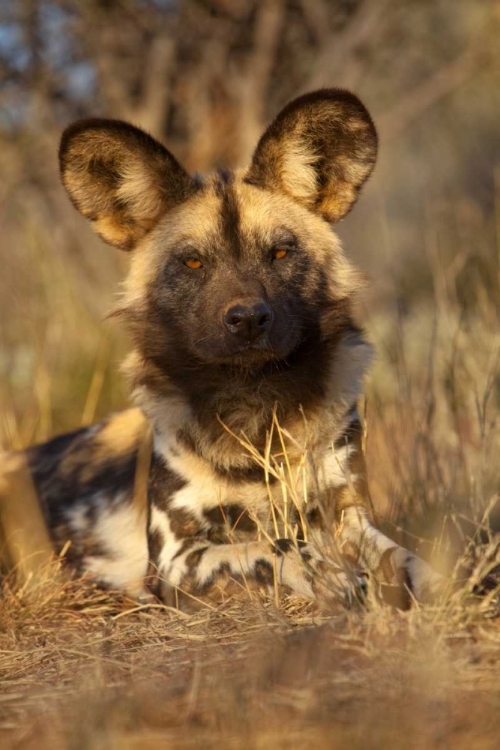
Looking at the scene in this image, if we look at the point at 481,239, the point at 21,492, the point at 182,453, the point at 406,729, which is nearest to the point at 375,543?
the point at 182,453

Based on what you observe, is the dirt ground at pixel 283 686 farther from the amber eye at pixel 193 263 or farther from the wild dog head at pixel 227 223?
the amber eye at pixel 193 263

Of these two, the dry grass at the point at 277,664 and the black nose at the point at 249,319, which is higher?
the black nose at the point at 249,319

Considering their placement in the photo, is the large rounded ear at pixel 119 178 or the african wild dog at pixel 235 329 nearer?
the african wild dog at pixel 235 329

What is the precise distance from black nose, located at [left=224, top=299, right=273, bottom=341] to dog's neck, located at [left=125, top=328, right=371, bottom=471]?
0.25 metres

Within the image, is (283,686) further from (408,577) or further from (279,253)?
(279,253)

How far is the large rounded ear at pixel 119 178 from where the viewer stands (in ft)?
10.6

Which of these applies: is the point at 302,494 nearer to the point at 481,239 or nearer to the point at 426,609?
the point at 426,609

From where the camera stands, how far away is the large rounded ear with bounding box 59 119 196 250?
127 inches

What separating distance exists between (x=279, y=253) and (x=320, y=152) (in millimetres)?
400

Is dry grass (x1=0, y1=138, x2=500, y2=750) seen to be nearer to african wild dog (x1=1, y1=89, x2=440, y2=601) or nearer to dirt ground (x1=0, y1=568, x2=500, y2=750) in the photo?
dirt ground (x1=0, y1=568, x2=500, y2=750)

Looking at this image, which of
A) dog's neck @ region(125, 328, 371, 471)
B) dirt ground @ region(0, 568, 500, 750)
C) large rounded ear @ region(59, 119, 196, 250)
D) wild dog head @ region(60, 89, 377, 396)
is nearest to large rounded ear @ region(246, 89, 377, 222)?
wild dog head @ region(60, 89, 377, 396)

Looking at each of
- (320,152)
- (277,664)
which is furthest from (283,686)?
(320,152)

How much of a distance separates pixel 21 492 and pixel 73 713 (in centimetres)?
216

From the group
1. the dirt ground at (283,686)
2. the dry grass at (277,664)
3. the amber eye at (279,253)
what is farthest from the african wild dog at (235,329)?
the dirt ground at (283,686)
